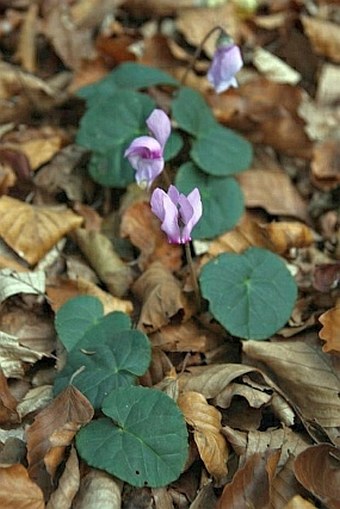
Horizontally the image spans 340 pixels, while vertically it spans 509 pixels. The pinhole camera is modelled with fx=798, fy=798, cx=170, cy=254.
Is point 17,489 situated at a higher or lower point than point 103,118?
lower

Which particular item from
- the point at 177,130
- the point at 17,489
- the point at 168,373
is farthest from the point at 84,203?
the point at 17,489

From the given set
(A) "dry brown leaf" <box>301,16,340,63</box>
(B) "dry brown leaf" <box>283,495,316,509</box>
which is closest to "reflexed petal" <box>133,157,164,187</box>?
(B) "dry brown leaf" <box>283,495,316,509</box>

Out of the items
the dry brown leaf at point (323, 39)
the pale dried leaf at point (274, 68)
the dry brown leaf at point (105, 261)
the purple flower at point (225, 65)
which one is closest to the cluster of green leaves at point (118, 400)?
the dry brown leaf at point (105, 261)

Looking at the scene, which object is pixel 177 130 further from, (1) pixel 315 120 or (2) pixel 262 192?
(1) pixel 315 120

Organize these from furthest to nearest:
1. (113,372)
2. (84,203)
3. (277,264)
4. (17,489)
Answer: (84,203) < (277,264) < (113,372) < (17,489)

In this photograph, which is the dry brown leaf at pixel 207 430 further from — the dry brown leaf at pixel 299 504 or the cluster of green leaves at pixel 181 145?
the cluster of green leaves at pixel 181 145

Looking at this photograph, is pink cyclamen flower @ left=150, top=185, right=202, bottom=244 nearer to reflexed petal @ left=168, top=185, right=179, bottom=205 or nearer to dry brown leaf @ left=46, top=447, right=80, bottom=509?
reflexed petal @ left=168, top=185, right=179, bottom=205

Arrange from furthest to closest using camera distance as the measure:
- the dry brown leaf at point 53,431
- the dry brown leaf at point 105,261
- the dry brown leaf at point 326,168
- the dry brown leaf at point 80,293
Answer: the dry brown leaf at point 326,168, the dry brown leaf at point 105,261, the dry brown leaf at point 80,293, the dry brown leaf at point 53,431
